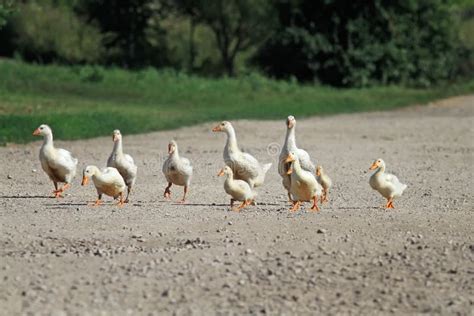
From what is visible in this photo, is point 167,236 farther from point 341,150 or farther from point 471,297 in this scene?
point 341,150

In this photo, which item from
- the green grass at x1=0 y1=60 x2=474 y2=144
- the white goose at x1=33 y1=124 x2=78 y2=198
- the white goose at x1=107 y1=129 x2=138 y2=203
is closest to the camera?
the white goose at x1=107 y1=129 x2=138 y2=203

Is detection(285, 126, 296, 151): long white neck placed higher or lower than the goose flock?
higher

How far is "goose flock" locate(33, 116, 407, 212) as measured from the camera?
14328 mm

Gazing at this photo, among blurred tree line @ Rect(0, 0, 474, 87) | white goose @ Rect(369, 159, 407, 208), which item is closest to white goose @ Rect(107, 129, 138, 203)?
white goose @ Rect(369, 159, 407, 208)

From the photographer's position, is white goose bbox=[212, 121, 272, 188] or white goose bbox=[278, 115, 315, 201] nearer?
white goose bbox=[278, 115, 315, 201]

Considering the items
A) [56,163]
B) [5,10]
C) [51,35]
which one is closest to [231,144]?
[56,163]

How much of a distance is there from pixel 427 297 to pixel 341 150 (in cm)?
1340

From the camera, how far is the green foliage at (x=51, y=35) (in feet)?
178

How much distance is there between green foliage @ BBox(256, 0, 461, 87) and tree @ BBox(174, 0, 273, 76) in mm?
1969

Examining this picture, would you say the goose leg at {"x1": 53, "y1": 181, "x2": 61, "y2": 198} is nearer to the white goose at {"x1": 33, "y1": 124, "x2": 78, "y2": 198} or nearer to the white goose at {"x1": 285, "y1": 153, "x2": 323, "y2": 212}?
the white goose at {"x1": 33, "y1": 124, "x2": 78, "y2": 198}

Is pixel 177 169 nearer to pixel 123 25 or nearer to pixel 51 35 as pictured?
pixel 123 25

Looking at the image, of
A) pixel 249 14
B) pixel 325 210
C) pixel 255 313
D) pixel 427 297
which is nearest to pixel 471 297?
pixel 427 297

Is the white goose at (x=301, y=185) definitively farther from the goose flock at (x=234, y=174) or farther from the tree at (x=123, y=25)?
the tree at (x=123, y=25)

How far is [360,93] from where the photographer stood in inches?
1743
